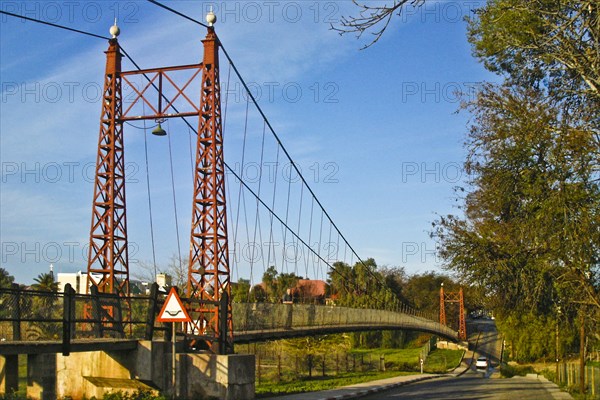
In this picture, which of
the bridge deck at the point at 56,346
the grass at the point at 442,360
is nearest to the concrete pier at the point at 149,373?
the bridge deck at the point at 56,346

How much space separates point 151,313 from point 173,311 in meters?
2.29

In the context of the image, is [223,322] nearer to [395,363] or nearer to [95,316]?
[95,316]

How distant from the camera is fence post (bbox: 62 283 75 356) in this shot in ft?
42.4

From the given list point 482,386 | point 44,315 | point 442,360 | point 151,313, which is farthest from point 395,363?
point 44,315

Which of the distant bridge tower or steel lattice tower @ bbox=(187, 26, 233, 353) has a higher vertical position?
steel lattice tower @ bbox=(187, 26, 233, 353)

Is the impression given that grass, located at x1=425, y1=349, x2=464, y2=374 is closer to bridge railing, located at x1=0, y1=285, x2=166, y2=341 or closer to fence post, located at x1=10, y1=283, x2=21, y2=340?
bridge railing, located at x1=0, y1=285, x2=166, y2=341

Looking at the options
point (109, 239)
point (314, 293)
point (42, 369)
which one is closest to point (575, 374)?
point (109, 239)

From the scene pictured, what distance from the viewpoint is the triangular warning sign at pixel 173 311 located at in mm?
13719

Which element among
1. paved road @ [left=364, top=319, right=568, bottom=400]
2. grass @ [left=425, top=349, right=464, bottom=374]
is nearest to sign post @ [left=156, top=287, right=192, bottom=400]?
paved road @ [left=364, top=319, right=568, bottom=400]

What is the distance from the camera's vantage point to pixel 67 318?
43.3 feet

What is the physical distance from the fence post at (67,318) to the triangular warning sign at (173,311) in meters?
1.64

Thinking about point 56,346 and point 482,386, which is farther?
point 482,386

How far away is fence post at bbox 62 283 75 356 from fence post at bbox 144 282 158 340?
2.33 meters

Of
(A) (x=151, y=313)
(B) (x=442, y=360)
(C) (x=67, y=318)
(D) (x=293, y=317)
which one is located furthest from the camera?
(B) (x=442, y=360)
